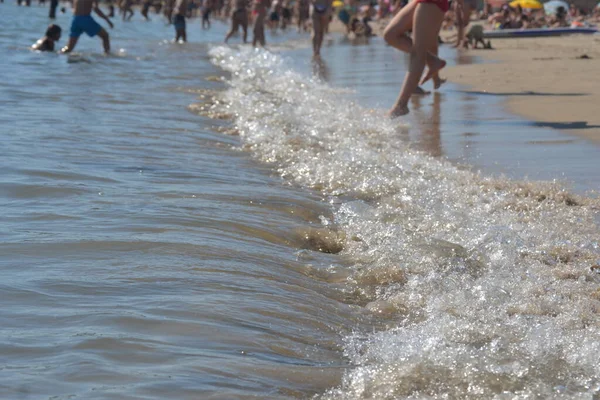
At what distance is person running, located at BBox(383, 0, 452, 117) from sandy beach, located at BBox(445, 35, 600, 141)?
1.02m

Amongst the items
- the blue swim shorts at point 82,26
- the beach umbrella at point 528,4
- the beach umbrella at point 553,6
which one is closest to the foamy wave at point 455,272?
the blue swim shorts at point 82,26

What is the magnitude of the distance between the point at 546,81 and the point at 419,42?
3.54m

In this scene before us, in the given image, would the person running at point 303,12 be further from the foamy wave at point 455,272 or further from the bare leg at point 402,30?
the foamy wave at point 455,272

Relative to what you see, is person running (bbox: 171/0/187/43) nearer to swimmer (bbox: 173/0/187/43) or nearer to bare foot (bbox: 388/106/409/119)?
swimmer (bbox: 173/0/187/43)

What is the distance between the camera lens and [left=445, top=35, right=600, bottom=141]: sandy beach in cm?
784

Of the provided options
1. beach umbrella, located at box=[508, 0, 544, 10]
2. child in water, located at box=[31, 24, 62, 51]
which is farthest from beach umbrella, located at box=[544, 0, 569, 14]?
child in water, located at box=[31, 24, 62, 51]

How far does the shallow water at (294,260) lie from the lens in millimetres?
2746

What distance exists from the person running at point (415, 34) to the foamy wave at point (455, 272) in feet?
2.23

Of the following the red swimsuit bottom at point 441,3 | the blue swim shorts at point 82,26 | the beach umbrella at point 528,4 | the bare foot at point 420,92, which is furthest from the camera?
the beach umbrella at point 528,4

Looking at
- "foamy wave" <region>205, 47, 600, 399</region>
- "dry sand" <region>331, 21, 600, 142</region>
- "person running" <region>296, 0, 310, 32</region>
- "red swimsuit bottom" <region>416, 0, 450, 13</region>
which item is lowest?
"foamy wave" <region>205, 47, 600, 399</region>

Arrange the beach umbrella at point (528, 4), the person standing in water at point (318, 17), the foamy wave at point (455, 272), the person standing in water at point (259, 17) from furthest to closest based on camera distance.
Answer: the beach umbrella at point (528, 4)
the person standing in water at point (259, 17)
the person standing in water at point (318, 17)
the foamy wave at point (455, 272)

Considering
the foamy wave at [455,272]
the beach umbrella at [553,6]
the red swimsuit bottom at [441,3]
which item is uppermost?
the red swimsuit bottom at [441,3]

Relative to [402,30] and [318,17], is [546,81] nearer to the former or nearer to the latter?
[402,30]

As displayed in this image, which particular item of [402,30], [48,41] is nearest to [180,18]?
[48,41]
